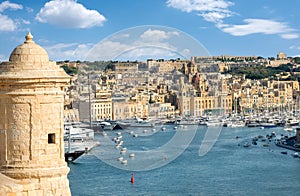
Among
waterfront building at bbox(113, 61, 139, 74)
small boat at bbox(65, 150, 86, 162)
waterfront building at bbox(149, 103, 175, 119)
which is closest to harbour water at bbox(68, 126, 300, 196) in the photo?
small boat at bbox(65, 150, 86, 162)

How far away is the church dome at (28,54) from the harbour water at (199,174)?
9.41 metres

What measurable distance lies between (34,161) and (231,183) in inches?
439

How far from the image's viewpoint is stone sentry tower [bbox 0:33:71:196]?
6.57ft

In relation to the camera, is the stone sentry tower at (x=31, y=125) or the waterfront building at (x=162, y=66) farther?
the waterfront building at (x=162, y=66)

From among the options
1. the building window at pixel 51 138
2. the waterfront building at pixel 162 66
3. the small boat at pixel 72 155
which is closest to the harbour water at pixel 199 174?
the small boat at pixel 72 155

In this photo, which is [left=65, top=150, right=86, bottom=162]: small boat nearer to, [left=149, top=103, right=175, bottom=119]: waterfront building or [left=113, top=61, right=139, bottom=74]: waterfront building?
[left=113, top=61, right=139, bottom=74]: waterfront building

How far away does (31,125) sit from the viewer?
6.64ft

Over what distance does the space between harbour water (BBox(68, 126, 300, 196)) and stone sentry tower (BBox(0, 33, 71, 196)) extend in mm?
9391

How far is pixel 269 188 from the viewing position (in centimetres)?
1225

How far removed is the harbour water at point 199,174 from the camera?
1202 centimetres

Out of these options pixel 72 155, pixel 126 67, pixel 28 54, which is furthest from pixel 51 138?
pixel 126 67

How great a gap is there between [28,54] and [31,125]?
224mm

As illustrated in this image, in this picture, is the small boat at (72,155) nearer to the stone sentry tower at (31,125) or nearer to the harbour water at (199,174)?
the harbour water at (199,174)

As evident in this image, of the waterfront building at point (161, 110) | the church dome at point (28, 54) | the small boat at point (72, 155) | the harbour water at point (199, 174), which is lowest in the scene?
the harbour water at point (199, 174)
